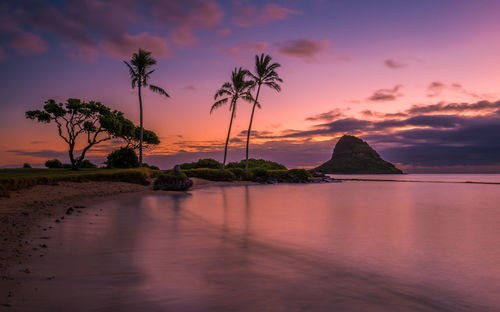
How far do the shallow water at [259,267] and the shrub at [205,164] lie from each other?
3971 cm

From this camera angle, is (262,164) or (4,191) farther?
(262,164)

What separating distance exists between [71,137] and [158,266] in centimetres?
3573

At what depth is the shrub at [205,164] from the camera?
51.6 meters

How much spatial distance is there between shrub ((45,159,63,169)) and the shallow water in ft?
110

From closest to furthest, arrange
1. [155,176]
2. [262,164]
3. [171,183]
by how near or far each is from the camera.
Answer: [171,183] < [155,176] < [262,164]

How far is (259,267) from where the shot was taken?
5988 mm

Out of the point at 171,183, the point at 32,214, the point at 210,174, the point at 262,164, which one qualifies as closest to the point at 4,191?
the point at 32,214

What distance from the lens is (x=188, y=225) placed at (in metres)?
10.9

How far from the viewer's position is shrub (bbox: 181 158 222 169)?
51.6m

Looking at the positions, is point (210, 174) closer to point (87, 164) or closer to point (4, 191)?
point (87, 164)

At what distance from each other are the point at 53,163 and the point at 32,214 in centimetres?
3277

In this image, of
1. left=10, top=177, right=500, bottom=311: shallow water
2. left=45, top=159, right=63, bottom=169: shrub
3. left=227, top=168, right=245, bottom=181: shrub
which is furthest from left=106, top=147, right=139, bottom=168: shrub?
left=10, top=177, right=500, bottom=311: shallow water

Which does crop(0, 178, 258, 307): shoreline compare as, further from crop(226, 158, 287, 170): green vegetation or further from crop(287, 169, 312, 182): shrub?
crop(226, 158, 287, 170): green vegetation

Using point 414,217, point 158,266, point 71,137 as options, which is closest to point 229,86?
point 71,137
